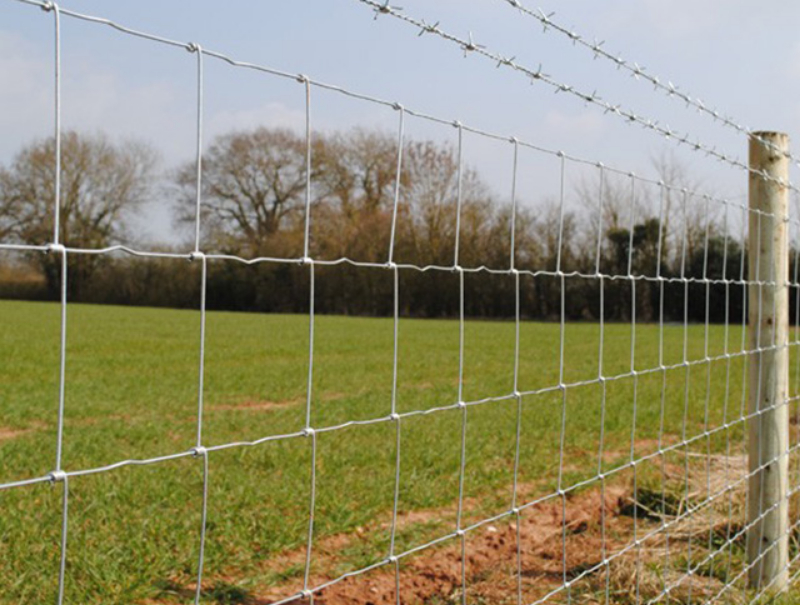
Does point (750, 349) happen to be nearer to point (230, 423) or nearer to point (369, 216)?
point (230, 423)

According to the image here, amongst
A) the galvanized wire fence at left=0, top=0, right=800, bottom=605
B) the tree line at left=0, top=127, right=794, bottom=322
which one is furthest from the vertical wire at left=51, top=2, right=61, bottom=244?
the tree line at left=0, top=127, right=794, bottom=322

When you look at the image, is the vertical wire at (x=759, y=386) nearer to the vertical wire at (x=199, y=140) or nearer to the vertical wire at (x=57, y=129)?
the vertical wire at (x=199, y=140)

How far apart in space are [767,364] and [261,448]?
3.30m

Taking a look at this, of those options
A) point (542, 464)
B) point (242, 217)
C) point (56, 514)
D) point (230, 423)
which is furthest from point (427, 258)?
point (56, 514)

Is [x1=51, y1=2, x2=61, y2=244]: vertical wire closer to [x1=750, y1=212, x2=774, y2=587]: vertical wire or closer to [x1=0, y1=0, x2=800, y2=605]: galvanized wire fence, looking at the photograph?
[x1=0, y1=0, x2=800, y2=605]: galvanized wire fence

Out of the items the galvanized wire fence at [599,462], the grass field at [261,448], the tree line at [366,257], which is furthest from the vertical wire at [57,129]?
the tree line at [366,257]

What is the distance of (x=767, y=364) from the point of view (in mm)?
Answer: 3477

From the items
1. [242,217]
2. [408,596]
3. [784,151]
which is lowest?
[408,596]

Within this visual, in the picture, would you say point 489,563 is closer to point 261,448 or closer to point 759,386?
point 759,386

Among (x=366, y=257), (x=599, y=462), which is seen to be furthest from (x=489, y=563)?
(x=366, y=257)

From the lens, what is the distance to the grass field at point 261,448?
365 cm

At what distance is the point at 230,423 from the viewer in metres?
7.30

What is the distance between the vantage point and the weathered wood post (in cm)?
345

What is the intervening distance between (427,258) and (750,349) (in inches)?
750
